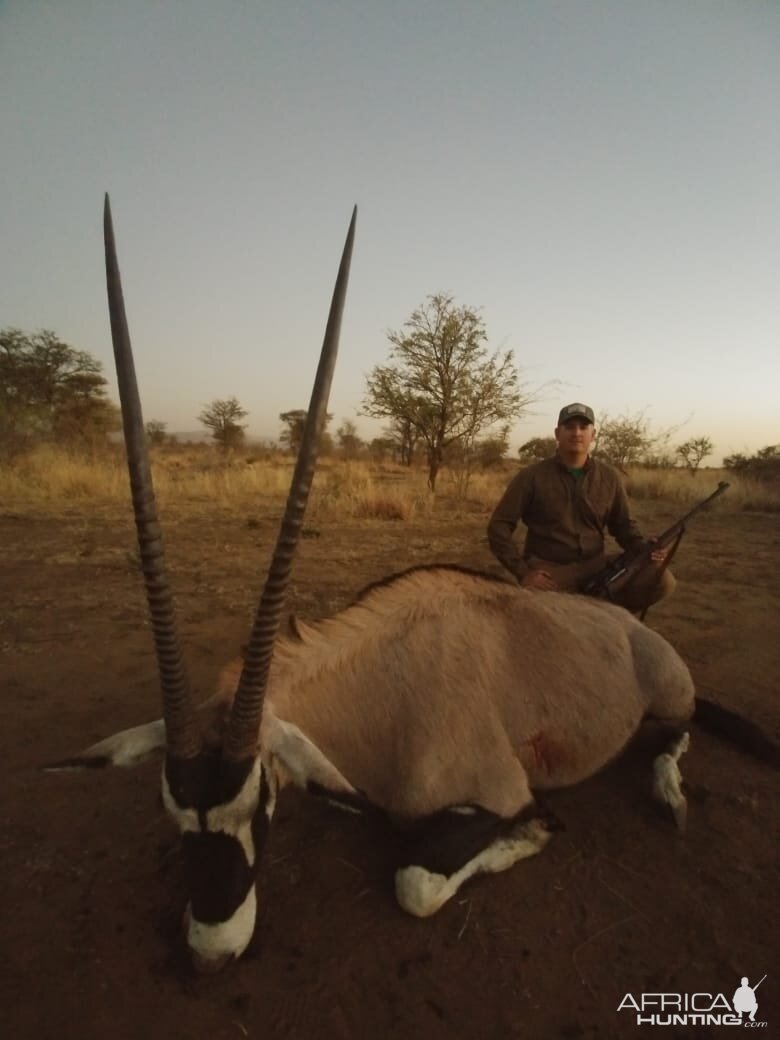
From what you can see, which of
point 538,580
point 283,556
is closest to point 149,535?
point 283,556

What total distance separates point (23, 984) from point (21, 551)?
285 inches

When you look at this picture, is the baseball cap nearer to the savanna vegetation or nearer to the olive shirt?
the olive shirt

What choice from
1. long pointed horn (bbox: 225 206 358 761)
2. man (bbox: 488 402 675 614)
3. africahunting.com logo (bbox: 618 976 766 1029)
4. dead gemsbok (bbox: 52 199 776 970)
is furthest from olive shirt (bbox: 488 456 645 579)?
long pointed horn (bbox: 225 206 358 761)

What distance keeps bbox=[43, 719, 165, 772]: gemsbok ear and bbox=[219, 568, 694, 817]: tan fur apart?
0.29 m

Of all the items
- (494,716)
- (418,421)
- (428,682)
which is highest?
(418,421)

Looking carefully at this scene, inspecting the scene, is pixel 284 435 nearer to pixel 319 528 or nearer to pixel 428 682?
pixel 319 528

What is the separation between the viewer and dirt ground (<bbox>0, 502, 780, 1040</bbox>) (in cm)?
182

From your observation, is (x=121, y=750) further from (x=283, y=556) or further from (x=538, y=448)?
(x=538, y=448)

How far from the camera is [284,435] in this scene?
1505 inches

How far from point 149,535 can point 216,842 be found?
0.99 meters

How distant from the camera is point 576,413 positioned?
4418mm

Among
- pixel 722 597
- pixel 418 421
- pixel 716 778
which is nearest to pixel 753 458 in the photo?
pixel 418 421

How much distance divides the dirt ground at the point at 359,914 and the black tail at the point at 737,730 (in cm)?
7

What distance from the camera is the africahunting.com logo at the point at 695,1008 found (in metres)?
1.88
